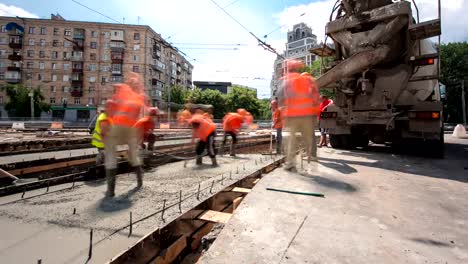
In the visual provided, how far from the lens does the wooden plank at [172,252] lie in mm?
1963

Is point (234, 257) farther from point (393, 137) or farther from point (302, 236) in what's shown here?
point (393, 137)

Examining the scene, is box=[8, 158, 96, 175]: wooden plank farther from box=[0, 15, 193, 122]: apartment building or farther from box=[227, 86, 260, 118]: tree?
box=[0, 15, 193, 122]: apartment building

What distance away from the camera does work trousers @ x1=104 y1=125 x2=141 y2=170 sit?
3.44m

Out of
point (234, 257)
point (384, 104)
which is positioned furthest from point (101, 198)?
point (384, 104)

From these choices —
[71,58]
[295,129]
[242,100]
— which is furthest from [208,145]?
[71,58]

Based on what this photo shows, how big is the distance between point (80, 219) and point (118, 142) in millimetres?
1187

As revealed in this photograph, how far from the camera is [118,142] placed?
3.58 m

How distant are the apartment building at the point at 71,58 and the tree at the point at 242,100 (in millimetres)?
14881

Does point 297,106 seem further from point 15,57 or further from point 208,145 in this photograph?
point 15,57

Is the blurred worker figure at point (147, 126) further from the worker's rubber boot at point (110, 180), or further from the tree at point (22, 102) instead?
the tree at point (22, 102)

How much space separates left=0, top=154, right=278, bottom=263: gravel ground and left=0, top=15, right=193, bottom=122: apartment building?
150 ft

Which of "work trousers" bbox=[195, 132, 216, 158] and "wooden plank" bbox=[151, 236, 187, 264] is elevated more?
"work trousers" bbox=[195, 132, 216, 158]

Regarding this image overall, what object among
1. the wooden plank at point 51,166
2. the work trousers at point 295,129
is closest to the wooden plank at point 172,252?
the work trousers at point 295,129

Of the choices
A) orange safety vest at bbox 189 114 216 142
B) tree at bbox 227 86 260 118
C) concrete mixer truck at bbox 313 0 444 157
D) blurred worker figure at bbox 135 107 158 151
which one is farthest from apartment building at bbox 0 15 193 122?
concrete mixer truck at bbox 313 0 444 157
